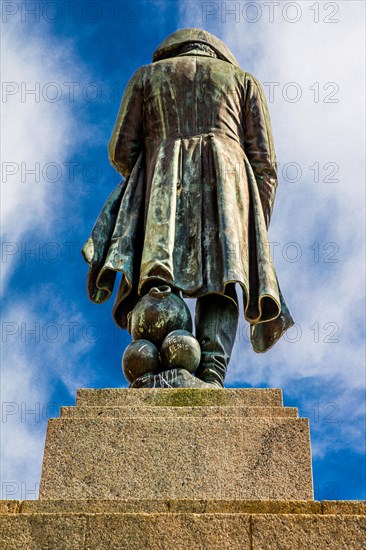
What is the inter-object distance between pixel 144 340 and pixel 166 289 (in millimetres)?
436

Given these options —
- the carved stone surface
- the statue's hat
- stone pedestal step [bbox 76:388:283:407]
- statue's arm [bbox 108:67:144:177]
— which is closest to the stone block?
the carved stone surface

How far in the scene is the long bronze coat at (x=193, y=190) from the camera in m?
7.21

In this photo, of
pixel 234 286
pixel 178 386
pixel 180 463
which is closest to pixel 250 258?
pixel 234 286

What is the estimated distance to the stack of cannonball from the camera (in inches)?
260

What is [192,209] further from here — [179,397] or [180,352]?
[179,397]

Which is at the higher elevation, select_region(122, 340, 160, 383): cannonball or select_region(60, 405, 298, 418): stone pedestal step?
select_region(122, 340, 160, 383): cannonball

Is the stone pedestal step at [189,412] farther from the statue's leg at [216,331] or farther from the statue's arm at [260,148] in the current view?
the statue's arm at [260,148]

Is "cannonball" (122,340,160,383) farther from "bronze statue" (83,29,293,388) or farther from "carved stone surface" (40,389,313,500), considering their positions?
"carved stone surface" (40,389,313,500)

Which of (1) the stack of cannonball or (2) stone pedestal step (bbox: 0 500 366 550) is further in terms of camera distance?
(1) the stack of cannonball

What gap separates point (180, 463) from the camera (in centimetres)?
547

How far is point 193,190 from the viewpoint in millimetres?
7645

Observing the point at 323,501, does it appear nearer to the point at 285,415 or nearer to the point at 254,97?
the point at 285,415

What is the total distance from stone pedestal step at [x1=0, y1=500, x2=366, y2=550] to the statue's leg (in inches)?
94.5

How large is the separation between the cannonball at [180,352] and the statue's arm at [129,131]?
2113 mm
